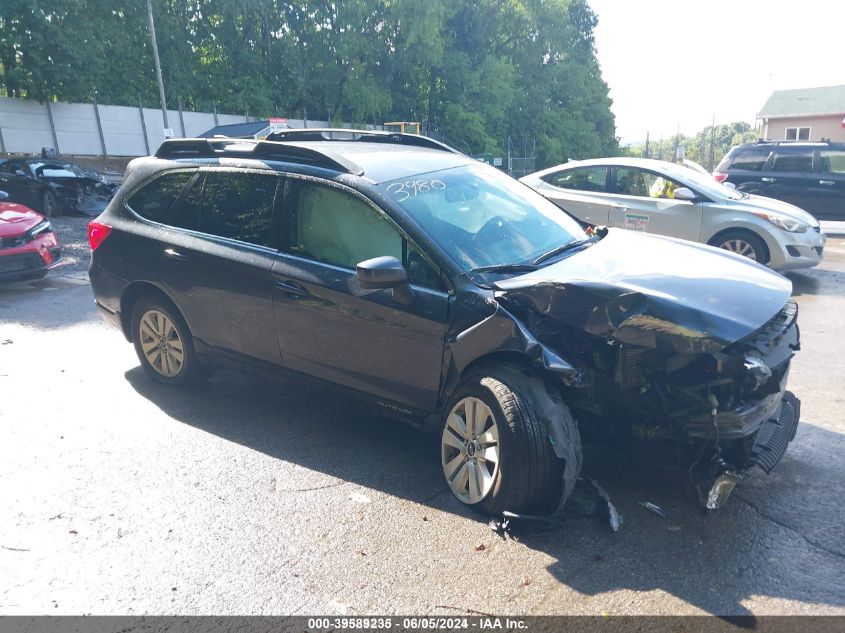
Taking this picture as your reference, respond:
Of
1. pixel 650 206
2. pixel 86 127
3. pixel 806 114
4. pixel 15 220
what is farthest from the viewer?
pixel 806 114

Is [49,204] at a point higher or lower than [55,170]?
lower

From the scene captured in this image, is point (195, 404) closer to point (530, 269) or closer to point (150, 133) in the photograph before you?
point (530, 269)

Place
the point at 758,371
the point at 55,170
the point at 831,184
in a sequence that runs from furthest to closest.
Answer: the point at 55,170
the point at 831,184
the point at 758,371

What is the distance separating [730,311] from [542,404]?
1.01 m

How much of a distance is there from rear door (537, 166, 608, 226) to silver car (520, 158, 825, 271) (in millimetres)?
14

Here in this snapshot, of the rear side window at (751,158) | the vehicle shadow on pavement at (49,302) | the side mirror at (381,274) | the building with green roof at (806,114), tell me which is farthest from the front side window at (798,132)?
the side mirror at (381,274)

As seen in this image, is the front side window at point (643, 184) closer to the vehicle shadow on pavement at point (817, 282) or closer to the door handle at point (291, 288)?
the vehicle shadow on pavement at point (817, 282)

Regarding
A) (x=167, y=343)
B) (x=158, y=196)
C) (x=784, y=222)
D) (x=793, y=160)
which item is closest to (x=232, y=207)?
(x=158, y=196)

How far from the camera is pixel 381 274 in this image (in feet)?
11.3

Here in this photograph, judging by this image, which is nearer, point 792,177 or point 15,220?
point 15,220

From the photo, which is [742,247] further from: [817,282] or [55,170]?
[55,170]

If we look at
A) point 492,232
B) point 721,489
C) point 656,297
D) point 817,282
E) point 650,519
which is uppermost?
point 492,232

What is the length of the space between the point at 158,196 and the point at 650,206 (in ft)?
21.4

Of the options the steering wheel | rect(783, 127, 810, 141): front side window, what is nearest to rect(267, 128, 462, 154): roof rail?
the steering wheel
